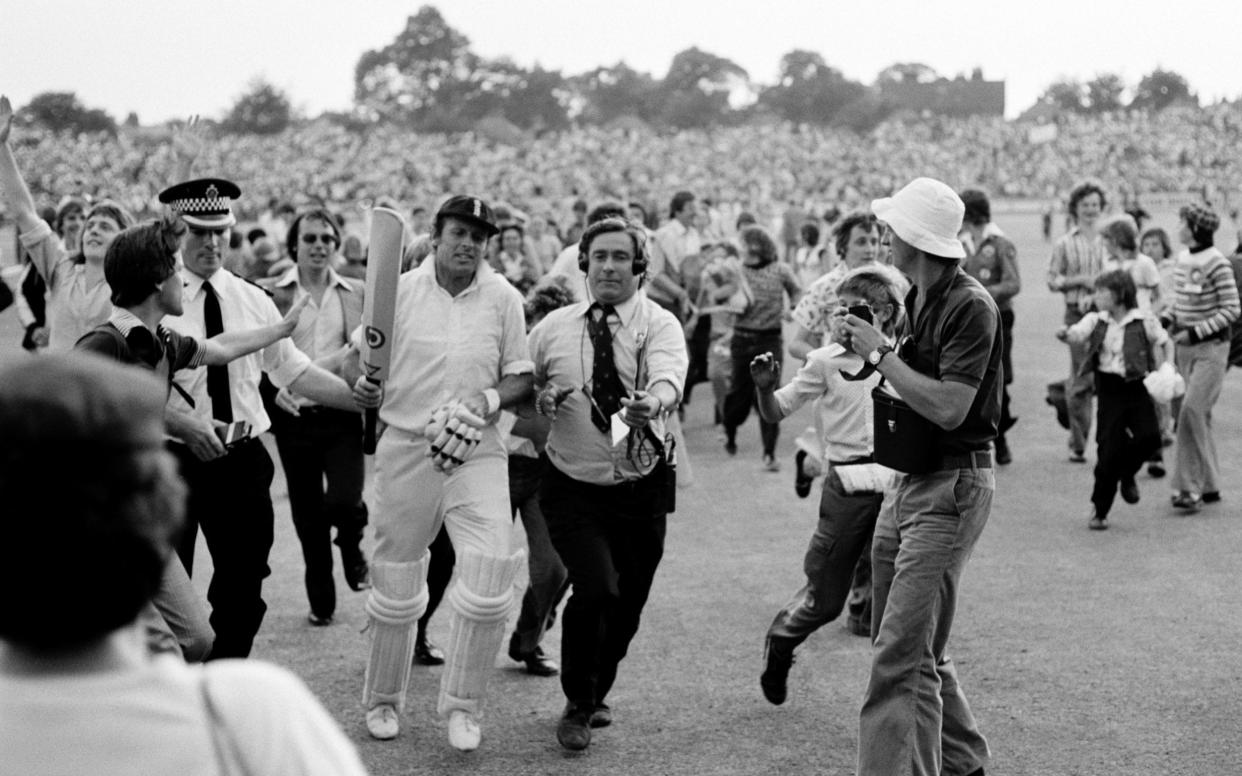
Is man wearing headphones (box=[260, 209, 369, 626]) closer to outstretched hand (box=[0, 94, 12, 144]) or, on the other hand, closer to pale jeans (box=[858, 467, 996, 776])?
outstretched hand (box=[0, 94, 12, 144])

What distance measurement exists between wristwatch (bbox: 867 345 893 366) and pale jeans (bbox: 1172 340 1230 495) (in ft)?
19.0

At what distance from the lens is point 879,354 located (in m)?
4.55

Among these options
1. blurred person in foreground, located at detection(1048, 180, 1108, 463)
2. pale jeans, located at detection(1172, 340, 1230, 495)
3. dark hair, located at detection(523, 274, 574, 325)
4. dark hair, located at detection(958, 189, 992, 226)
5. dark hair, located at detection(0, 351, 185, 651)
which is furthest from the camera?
blurred person in foreground, located at detection(1048, 180, 1108, 463)

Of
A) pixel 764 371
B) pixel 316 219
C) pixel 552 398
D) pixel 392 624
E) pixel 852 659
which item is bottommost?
pixel 852 659

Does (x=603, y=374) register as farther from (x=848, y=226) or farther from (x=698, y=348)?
(x=698, y=348)

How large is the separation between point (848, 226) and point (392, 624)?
10.8 feet

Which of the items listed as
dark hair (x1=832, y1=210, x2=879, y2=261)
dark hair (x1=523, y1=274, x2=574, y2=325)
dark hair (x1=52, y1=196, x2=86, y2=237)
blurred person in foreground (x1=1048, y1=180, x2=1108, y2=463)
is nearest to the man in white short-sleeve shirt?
dark hair (x1=523, y1=274, x2=574, y2=325)

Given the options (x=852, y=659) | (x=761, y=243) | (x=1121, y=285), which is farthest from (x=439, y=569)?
(x=761, y=243)

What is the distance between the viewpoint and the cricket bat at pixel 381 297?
559 centimetres

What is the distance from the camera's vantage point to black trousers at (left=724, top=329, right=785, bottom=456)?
38.4 feet

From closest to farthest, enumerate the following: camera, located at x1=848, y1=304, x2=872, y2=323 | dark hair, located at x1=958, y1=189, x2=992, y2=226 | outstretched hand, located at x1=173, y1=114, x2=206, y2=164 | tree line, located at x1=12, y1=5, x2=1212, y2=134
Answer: camera, located at x1=848, y1=304, x2=872, y2=323, outstretched hand, located at x1=173, y1=114, x2=206, y2=164, dark hair, located at x1=958, y1=189, x2=992, y2=226, tree line, located at x1=12, y1=5, x2=1212, y2=134

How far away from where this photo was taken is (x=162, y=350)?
15.5ft

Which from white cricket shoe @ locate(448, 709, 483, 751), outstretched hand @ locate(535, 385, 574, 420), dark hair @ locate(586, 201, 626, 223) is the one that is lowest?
white cricket shoe @ locate(448, 709, 483, 751)

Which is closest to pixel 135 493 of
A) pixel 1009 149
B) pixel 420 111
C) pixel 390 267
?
pixel 390 267
